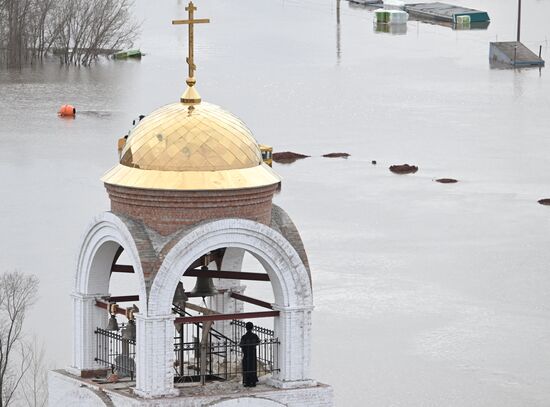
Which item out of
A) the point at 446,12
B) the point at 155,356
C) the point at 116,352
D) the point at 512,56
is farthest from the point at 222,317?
the point at 446,12

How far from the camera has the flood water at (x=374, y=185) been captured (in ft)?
71.5

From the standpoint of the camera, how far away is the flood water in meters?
21.8

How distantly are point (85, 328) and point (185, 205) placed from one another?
982 mm

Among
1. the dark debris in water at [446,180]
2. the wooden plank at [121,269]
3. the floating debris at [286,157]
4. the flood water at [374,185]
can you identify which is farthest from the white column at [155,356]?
the floating debris at [286,157]

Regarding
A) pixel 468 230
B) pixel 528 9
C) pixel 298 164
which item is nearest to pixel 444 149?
pixel 298 164

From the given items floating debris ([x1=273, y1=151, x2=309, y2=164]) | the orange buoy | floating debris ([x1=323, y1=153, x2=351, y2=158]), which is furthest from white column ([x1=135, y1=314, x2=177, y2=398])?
the orange buoy

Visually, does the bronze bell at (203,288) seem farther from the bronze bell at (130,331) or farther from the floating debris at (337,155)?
the floating debris at (337,155)

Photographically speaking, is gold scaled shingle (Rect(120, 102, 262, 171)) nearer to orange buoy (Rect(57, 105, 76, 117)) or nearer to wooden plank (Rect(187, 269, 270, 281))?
wooden plank (Rect(187, 269, 270, 281))

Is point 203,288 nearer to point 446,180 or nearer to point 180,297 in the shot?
point 180,297

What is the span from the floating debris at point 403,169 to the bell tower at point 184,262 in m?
25.2

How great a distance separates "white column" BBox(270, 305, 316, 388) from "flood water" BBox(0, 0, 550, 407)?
9793 mm

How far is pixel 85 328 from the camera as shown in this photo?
10.1 m

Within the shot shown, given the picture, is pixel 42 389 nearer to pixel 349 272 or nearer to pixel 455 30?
pixel 349 272

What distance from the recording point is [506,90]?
48.8m
